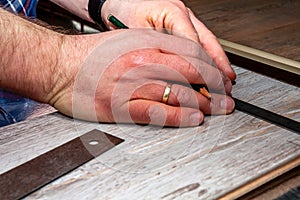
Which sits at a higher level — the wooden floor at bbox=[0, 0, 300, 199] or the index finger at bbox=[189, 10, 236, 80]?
the index finger at bbox=[189, 10, 236, 80]

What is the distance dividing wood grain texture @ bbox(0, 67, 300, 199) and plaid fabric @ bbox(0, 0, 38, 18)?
41cm

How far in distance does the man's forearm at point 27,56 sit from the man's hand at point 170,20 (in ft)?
0.82

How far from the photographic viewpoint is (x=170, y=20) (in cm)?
99

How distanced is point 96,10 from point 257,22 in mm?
772

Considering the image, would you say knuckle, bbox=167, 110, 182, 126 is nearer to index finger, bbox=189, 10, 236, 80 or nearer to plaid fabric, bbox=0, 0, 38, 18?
index finger, bbox=189, 10, 236, 80

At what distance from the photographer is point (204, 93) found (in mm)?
851

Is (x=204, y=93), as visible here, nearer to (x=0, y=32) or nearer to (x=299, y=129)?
(x=299, y=129)

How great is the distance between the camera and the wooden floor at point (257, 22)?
1.51 m

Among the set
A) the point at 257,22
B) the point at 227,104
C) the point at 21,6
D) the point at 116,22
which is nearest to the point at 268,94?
the point at 227,104

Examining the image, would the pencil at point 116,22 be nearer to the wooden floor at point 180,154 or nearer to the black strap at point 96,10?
the black strap at point 96,10

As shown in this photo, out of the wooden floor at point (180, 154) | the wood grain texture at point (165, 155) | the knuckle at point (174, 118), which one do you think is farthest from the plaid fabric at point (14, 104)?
the knuckle at point (174, 118)

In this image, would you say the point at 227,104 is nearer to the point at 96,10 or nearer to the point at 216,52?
the point at 216,52

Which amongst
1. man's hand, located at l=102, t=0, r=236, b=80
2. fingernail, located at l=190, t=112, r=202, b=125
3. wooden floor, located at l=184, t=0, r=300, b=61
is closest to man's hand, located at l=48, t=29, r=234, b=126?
fingernail, located at l=190, t=112, r=202, b=125

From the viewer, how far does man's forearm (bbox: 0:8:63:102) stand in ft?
2.65
